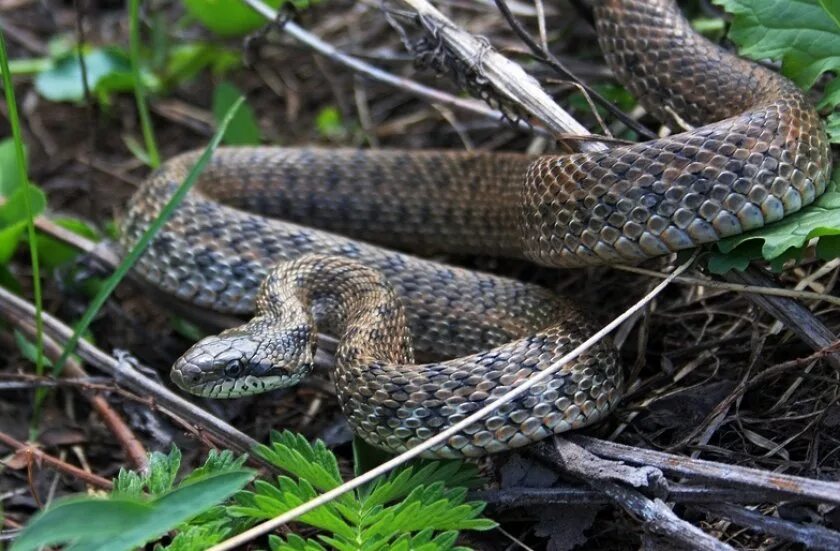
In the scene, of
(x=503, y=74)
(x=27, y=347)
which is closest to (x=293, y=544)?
(x=27, y=347)

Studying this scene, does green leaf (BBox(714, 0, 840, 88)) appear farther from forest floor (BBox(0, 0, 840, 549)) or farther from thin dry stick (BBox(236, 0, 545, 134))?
thin dry stick (BBox(236, 0, 545, 134))

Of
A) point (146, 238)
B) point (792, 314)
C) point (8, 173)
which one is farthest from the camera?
point (8, 173)

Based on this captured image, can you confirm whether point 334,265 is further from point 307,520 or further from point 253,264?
point 307,520

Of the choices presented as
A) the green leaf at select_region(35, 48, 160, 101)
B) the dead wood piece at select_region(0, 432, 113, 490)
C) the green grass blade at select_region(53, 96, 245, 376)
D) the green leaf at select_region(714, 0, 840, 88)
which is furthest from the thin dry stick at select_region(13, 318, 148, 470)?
the green leaf at select_region(714, 0, 840, 88)

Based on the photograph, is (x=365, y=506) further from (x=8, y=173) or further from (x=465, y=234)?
(x=8, y=173)

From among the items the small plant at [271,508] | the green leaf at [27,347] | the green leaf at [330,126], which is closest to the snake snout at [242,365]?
the small plant at [271,508]

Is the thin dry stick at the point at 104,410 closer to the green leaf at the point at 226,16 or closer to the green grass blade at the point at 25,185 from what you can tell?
the green grass blade at the point at 25,185

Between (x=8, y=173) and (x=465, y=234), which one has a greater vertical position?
(x=8, y=173)
